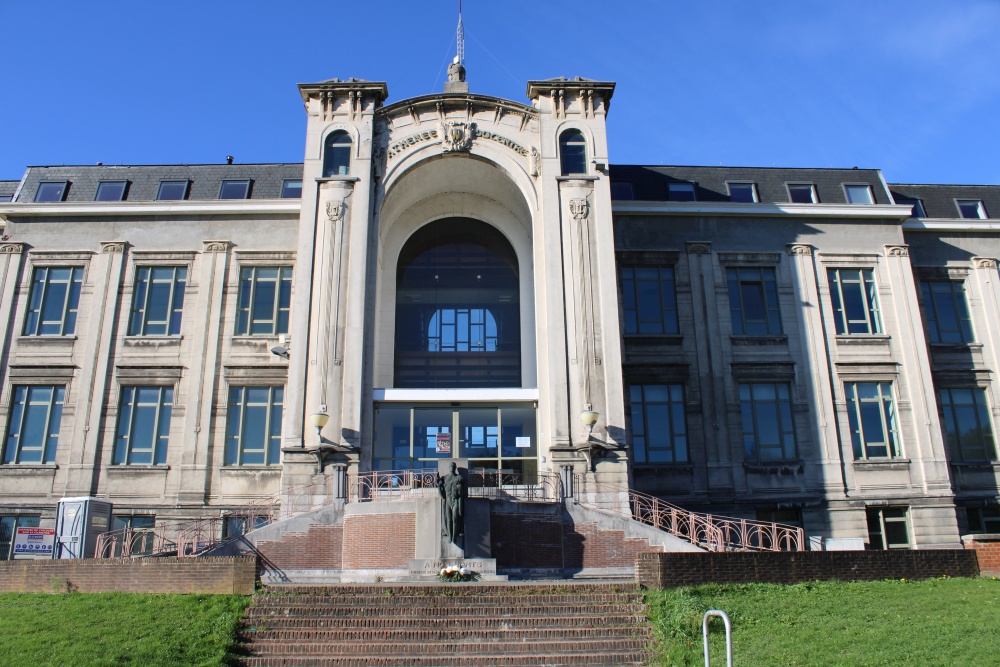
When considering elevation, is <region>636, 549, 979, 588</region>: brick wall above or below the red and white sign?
below

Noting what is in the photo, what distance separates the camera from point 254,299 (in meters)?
28.8

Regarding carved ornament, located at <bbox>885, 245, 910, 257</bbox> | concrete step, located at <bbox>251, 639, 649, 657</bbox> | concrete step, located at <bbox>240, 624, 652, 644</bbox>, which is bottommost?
concrete step, located at <bbox>251, 639, 649, 657</bbox>

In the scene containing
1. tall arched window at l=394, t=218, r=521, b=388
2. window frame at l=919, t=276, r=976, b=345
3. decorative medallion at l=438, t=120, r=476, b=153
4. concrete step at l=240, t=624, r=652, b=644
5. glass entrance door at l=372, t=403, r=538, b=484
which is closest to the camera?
concrete step at l=240, t=624, r=652, b=644

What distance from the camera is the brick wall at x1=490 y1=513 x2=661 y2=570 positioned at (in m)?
20.5

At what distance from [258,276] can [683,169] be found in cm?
1690

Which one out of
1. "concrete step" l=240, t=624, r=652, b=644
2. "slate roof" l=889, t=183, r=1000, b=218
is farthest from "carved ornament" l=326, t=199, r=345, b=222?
"slate roof" l=889, t=183, r=1000, b=218

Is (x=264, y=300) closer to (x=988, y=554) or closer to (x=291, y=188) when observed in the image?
(x=291, y=188)

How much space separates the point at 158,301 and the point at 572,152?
15511 millimetres

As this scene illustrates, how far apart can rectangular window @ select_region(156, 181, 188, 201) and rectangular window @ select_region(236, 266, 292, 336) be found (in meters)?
4.70

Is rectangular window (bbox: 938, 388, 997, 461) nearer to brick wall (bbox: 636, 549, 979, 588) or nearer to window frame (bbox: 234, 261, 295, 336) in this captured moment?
brick wall (bbox: 636, 549, 979, 588)

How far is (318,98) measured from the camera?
27.6m

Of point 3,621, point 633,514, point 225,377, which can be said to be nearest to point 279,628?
point 3,621

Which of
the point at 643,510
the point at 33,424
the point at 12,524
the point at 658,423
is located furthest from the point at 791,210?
the point at 12,524

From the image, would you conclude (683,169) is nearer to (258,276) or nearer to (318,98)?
(318,98)
